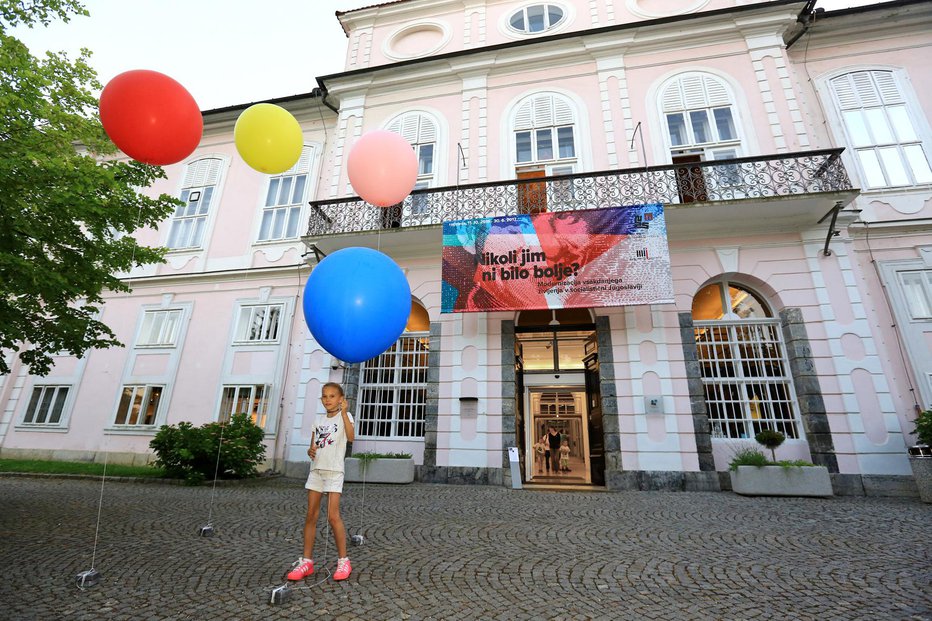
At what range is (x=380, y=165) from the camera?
5.58 meters

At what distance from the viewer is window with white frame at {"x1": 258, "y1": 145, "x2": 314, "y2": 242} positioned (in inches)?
512

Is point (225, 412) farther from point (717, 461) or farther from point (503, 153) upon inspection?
point (717, 461)

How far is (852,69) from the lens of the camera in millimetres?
10914

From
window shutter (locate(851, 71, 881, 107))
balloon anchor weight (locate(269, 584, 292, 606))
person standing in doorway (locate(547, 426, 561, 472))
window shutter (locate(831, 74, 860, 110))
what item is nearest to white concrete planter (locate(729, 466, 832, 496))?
person standing in doorway (locate(547, 426, 561, 472))

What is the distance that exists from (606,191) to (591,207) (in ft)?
1.68

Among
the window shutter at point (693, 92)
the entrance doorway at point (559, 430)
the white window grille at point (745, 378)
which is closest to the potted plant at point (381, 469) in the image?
the entrance doorway at point (559, 430)

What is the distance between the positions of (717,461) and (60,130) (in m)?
13.6

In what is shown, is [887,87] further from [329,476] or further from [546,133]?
[329,476]

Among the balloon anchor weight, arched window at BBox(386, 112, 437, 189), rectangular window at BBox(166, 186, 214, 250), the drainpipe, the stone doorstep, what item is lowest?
the balloon anchor weight

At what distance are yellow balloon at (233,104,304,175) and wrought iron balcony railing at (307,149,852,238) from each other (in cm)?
375

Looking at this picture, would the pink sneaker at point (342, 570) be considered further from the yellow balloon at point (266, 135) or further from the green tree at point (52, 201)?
the green tree at point (52, 201)

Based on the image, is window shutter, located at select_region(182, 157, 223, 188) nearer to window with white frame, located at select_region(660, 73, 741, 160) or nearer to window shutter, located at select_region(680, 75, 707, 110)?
window with white frame, located at select_region(660, 73, 741, 160)

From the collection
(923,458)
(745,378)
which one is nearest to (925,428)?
(923,458)

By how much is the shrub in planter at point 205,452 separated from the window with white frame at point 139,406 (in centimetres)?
333
